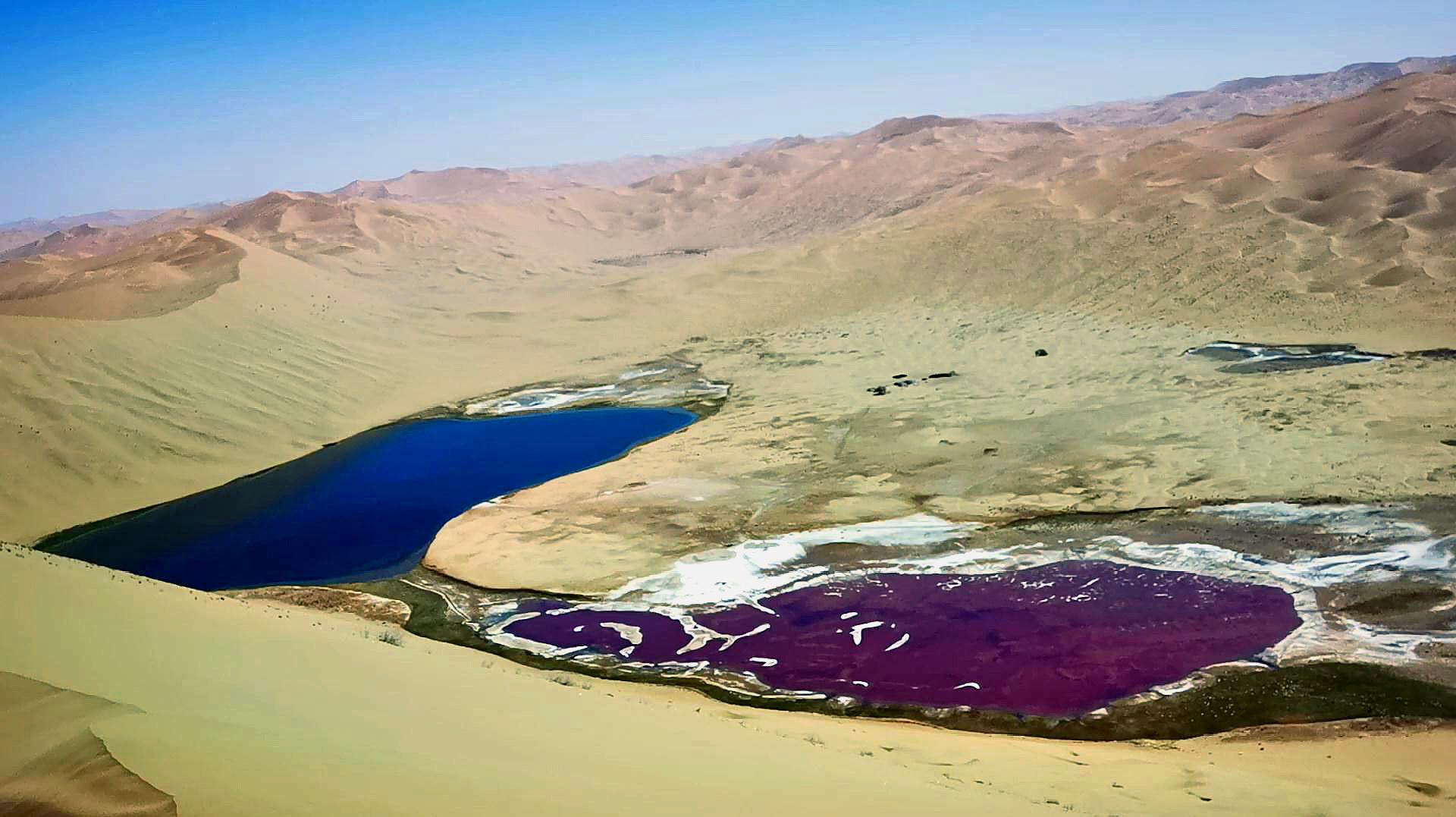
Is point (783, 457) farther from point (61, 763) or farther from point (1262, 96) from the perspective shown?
point (1262, 96)

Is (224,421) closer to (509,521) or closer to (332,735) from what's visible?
(509,521)

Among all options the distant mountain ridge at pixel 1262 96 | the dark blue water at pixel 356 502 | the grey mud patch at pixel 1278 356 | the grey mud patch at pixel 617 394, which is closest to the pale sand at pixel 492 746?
the dark blue water at pixel 356 502

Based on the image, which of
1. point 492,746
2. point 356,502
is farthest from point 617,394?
point 492,746

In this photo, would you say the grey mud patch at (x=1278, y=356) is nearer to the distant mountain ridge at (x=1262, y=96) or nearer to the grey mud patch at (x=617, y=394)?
the grey mud patch at (x=617, y=394)

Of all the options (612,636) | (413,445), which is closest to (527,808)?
(612,636)

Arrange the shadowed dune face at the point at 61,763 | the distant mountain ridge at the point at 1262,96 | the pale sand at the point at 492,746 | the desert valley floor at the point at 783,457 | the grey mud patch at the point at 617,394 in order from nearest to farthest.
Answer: the shadowed dune face at the point at 61,763
the pale sand at the point at 492,746
the desert valley floor at the point at 783,457
the grey mud patch at the point at 617,394
the distant mountain ridge at the point at 1262,96

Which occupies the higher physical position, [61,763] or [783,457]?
[61,763]
